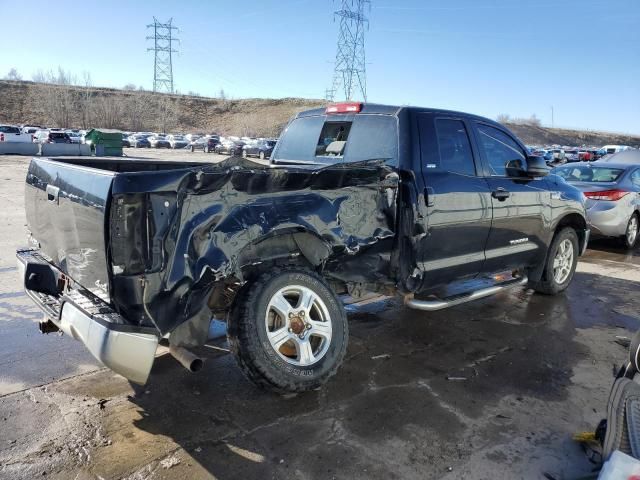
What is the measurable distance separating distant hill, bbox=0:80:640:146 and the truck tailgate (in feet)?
281

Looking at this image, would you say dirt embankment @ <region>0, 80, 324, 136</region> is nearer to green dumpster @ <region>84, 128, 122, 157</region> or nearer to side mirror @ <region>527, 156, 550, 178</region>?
green dumpster @ <region>84, 128, 122, 157</region>

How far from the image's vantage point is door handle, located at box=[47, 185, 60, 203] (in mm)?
3592

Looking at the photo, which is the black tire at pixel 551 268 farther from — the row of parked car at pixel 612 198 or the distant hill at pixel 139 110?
the distant hill at pixel 139 110

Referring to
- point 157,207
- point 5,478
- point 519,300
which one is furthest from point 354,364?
point 519,300

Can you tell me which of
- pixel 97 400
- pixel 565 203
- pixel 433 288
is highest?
pixel 565 203

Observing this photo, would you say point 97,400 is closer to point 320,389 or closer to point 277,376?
point 277,376

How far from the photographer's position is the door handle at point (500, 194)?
5.09 meters

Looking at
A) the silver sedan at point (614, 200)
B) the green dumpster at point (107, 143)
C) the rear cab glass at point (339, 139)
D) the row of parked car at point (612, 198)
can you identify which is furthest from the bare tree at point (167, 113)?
the rear cab glass at point (339, 139)

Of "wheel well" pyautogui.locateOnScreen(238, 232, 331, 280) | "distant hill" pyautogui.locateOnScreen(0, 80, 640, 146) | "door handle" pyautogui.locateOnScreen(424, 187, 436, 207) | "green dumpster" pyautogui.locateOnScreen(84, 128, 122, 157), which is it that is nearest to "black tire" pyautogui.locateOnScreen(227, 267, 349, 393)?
"wheel well" pyautogui.locateOnScreen(238, 232, 331, 280)

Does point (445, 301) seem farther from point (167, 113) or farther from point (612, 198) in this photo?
point (167, 113)

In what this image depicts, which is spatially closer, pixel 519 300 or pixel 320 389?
pixel 320 389

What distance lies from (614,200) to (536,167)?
556 centimetres

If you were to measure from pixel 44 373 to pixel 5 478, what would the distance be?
1381mm

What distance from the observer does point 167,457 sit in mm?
3049
